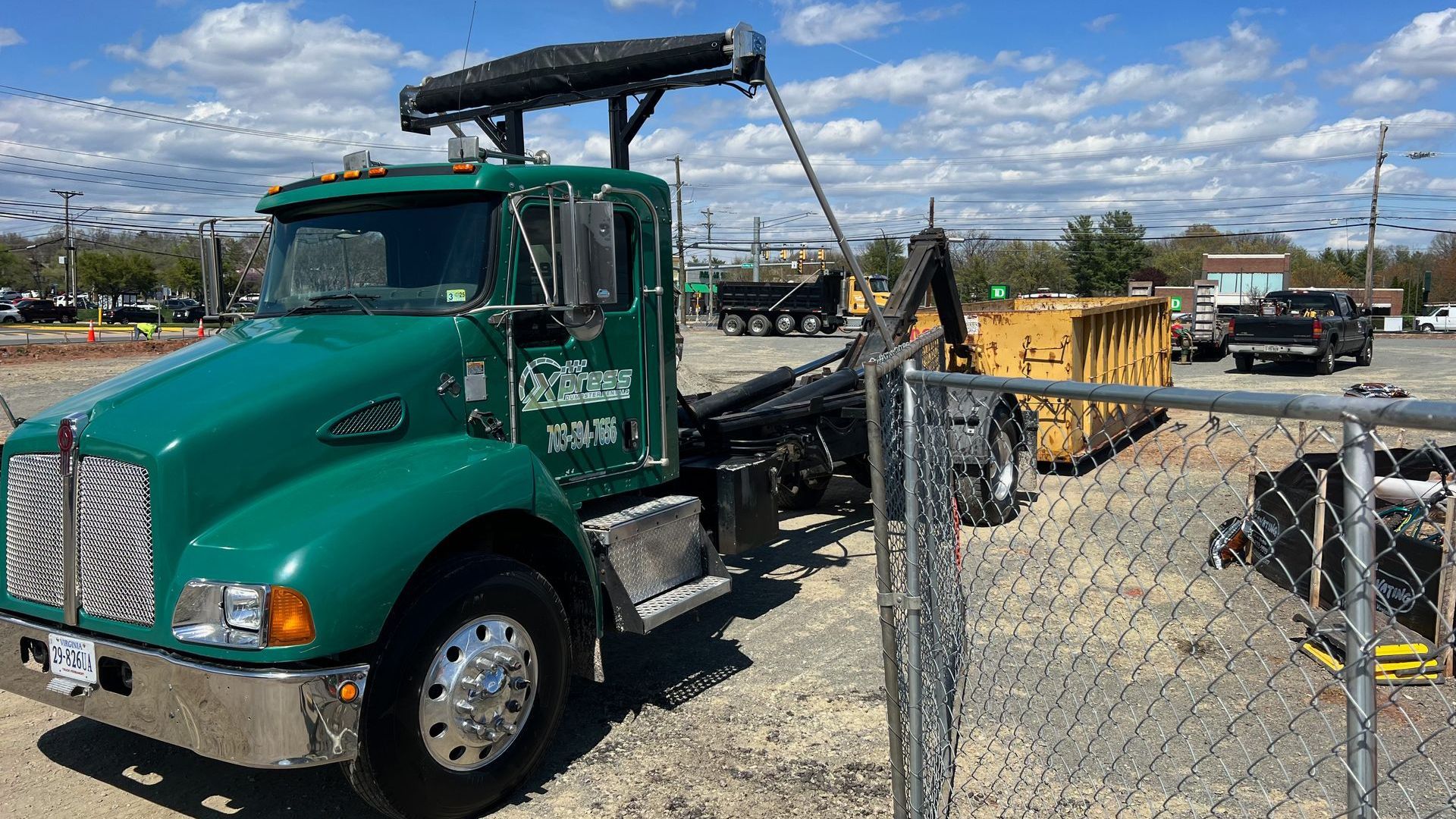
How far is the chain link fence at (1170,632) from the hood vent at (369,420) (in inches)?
81.0

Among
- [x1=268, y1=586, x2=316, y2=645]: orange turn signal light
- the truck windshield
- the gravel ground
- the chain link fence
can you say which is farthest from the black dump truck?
[x1=268, y1=586, x2=316, y2=645]: orange turn signal light

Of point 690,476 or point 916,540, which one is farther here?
point 690,476

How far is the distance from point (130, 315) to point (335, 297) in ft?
216

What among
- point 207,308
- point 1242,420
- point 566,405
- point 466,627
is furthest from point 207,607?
point 1242,420

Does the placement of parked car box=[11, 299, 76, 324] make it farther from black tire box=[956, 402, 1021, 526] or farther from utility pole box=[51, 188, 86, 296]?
black tire box=[956, 402, 1021, 526]

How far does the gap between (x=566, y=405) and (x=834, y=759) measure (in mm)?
2109

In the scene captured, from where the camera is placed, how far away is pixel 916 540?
3.05m

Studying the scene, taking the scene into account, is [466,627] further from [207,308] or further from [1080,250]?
[1080,250]

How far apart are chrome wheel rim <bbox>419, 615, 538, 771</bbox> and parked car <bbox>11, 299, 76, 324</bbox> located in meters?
62.9

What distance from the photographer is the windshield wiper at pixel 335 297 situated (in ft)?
15.1

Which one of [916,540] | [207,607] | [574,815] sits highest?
[916,540]

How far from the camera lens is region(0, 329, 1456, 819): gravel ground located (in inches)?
162

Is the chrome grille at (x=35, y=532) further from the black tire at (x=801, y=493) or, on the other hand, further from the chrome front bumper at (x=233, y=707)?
the black tire at (x=801, y=493)

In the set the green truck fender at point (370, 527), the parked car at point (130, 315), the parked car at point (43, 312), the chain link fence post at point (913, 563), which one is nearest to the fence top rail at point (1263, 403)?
the chain link fence post at point (913, 563)
